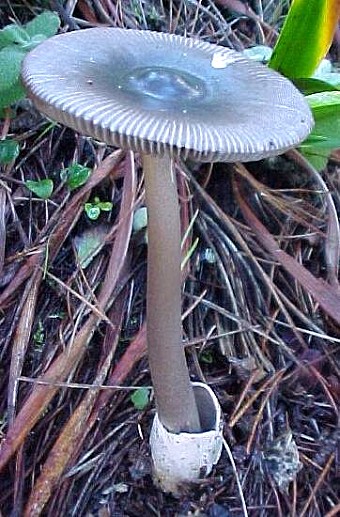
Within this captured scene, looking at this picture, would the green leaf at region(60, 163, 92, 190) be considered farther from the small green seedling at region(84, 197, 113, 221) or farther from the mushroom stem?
the mushroom stem

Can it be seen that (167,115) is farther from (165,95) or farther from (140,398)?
(140,398)

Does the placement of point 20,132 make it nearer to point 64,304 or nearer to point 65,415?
point 64,304

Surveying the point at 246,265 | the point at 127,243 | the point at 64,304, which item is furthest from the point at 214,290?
the point at 64,304

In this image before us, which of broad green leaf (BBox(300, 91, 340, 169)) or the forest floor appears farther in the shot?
broad green leaf (BBox(300, 91, 340, 169))

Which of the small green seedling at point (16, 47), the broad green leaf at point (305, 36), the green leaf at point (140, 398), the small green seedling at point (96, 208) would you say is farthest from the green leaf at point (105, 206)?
the broad green leaf at point (305, 36)

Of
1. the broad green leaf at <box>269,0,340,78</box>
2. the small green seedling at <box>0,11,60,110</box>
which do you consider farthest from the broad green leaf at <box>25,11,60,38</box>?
the broad green leaf at <box>269,0,340,78</box>

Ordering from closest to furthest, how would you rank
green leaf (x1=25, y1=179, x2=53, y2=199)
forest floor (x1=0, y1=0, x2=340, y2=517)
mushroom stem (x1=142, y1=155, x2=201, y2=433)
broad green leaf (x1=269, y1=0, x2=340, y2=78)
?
mushroom stem (x1=142, y1=155, x2=201, y2=433)
forest floor (x1=0, y1=0, x2=340, y2=517)
green leaf (x1=25, y1=179, x2=53, y2=199)
broad green leaf (x1=269, y1=0, x2=340, y2=78)

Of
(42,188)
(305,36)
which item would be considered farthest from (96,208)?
(305,36)
